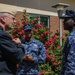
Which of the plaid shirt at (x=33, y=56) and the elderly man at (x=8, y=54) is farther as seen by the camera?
the plaid shirt at (x=33, y=56)

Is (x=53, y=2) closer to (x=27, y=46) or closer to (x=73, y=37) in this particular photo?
(x=27, y=46)

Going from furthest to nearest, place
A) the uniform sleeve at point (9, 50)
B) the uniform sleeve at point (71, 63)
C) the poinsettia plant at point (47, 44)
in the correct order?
1. the poinsettia plant at point (47, 44)
2. the uniform sleeve at point (71, 63)
3. the uniform sleeve at point (9, 50)

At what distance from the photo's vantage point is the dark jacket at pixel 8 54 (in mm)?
3725

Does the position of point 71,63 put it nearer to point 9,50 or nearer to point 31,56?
point 9,50

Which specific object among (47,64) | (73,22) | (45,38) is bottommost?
(47,64)

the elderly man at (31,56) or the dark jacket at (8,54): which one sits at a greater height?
the dark jacket at (8,54)

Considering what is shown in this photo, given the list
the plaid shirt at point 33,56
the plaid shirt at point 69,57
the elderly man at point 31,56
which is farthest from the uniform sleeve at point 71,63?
the plaid shirt at point 33,56

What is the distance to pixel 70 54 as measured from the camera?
456 cm

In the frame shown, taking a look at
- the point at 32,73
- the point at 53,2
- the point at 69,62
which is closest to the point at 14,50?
the point at 69,62

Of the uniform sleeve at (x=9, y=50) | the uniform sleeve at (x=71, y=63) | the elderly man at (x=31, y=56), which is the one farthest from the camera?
the elderly man at (x=31, y=56)

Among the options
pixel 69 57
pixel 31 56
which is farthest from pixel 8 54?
pixel 31 56

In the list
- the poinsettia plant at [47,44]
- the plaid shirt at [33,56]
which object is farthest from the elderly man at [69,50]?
the poinsettia plant at [47,44]

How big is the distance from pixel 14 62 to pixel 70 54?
1.04 meters

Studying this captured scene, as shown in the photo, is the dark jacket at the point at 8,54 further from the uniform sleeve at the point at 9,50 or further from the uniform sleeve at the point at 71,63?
the uniform sleeve at the point at 71,63
